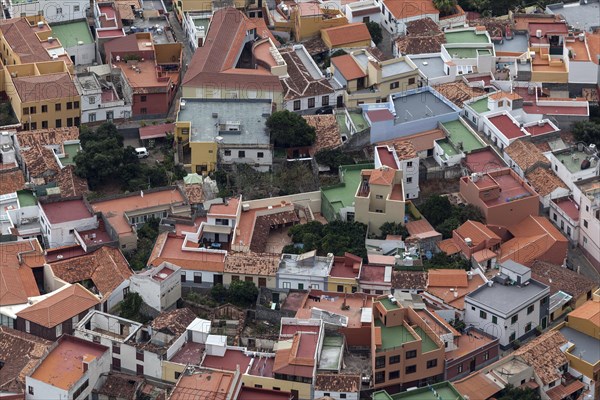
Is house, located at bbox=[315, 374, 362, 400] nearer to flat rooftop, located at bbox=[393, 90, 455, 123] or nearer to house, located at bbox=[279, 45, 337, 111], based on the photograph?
flat rooftop, located at bbox=[393, 90, 455, 123]

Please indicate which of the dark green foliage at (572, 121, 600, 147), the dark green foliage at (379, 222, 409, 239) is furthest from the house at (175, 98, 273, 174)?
the dark green foliage at (572, 121, 600, 147)

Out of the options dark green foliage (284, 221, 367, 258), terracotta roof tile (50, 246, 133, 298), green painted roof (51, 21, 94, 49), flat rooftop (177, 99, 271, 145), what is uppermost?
green painted roof (51, 21, 94, 49)

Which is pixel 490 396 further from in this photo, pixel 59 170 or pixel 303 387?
pixel 59 170

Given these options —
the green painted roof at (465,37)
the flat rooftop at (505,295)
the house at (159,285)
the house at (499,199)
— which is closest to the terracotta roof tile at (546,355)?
the flat rooftop at (505,295)

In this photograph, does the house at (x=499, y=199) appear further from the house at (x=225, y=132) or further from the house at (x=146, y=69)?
the house at (x=146, y=69)

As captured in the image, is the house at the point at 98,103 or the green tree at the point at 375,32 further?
the green tree at the point at 375,32

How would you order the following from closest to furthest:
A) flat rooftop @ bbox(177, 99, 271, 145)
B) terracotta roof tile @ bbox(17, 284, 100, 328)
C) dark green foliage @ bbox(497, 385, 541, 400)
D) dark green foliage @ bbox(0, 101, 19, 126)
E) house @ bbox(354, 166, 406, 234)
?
dark green foliage @ bbox(497, 385, 541, 400) → terracotta roof tile @ bbox(17, 284, 100, 328) → house @ bbox(354, 166, 406, 234) → flat rooftop @ bbox(177, 99, 271, 145) → dark green foliage @ bbox(0, 101, 19, 126)
